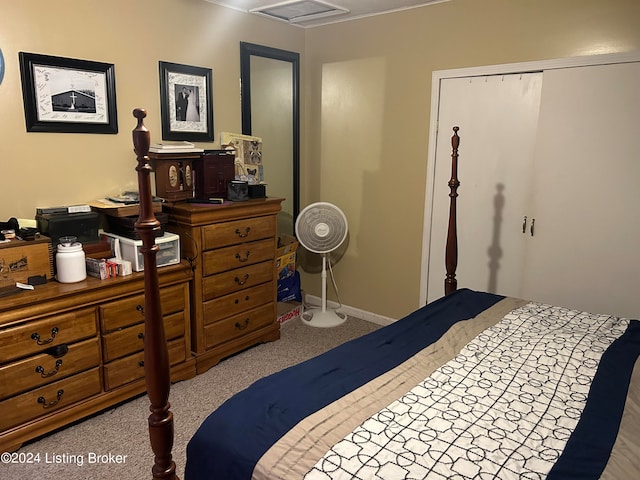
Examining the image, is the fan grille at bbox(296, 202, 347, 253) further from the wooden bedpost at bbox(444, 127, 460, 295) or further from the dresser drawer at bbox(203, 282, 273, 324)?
the wooden bedpost at bbox(444, 127, 460, 295)

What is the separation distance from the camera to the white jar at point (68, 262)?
2.55m

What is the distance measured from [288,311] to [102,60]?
2.36 m

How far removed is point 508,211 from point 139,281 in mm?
2427

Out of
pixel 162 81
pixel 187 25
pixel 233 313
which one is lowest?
pixel 233 313

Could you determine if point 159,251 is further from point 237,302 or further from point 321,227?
point 321,227

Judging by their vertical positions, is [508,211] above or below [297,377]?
above

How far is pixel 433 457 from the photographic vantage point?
1.28 metres

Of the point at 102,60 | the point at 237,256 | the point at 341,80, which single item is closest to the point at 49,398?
the point at 237,256

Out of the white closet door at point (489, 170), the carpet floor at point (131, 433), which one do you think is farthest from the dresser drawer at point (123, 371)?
the white closet door at point (489, 170)

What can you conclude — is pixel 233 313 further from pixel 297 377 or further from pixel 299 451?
pixel 299 451

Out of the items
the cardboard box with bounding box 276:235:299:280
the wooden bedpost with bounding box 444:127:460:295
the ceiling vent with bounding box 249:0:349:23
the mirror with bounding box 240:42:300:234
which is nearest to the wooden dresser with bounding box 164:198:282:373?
the cardboard box with bounding box 276:235:299:280

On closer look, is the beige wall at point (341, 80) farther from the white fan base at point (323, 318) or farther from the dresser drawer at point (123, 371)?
the dresser drawer at point (123, 371)

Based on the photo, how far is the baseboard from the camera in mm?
4145

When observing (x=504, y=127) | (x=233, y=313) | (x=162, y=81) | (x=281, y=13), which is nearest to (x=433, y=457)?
(x=233, y=313)
